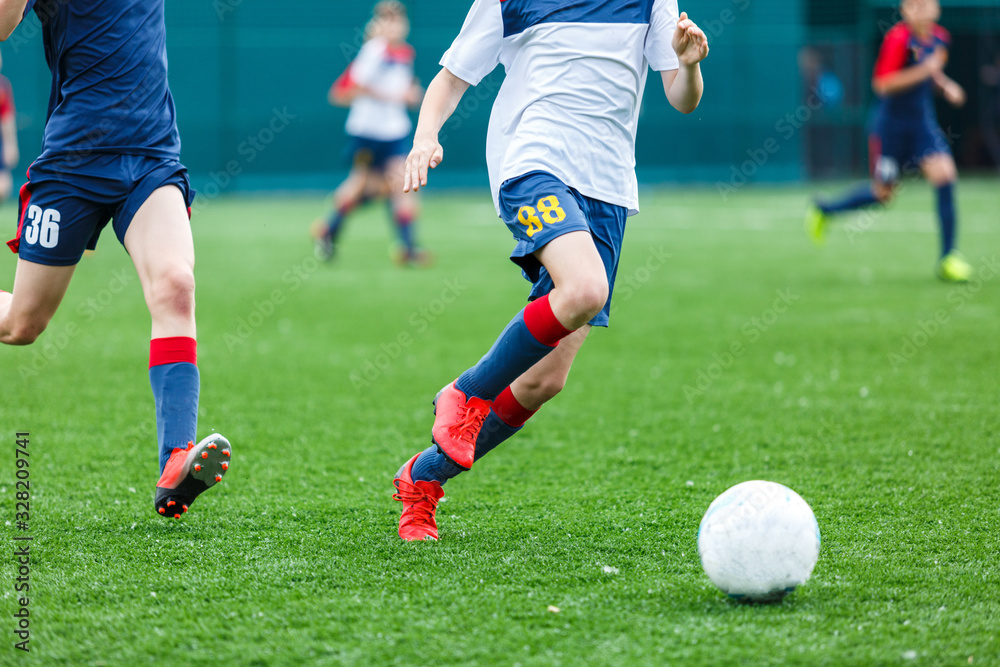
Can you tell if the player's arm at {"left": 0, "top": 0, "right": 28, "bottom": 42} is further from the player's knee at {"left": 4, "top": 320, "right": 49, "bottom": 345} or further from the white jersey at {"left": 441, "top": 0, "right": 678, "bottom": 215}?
the white jersey at {"left": 441, "top": 0, "right": 678, "bottom": 215}

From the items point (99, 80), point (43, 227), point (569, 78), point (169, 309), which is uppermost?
point (569, 78)

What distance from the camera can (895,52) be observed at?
962 centimetres

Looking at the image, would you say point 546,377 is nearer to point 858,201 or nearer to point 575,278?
point 575,278

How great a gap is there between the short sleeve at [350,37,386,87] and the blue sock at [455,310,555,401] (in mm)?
9687

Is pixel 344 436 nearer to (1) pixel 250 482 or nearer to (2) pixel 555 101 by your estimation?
(1) pixel 250 482

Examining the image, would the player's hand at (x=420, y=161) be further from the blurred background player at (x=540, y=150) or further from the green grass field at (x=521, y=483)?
the green grass field at (x=521, y=483)

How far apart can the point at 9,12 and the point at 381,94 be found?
9220 mm

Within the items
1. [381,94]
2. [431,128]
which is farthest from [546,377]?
[381,94]

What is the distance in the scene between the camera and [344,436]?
16.3 ft

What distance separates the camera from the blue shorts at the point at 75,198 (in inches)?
142

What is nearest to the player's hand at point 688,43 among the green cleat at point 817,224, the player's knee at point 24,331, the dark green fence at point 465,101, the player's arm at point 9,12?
the player's arm at point 9,12

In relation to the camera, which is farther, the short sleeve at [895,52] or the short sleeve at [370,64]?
the short sleeve at [370,64]

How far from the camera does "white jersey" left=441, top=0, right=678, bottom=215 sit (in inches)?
136

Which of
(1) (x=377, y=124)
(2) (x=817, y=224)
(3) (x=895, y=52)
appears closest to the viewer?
(3) (x=895, y=52)
